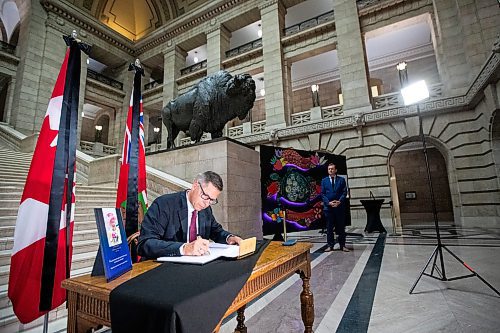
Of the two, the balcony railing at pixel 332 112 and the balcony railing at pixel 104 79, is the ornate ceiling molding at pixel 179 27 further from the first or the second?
the balcony railing at pixel 332 112

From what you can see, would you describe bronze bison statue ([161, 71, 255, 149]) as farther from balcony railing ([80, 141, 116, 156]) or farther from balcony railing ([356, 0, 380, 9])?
balcony railing ([80, 141, 116, 156])

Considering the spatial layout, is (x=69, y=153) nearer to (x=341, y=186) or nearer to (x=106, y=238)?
(x=106, y=238)

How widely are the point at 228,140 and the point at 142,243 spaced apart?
3522 millimetres

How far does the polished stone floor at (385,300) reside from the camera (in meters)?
1.99

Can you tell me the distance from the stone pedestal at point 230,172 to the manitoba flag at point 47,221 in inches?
108

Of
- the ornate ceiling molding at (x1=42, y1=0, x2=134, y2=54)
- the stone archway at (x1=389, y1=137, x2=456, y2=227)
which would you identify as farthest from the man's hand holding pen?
the ornate ceiling molding at (x1=42, y1=0, x2=134, y2=54)

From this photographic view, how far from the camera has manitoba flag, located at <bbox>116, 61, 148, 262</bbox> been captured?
3.01m

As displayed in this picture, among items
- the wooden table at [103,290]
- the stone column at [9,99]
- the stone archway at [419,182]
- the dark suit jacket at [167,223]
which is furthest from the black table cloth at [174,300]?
the stone column at [9,99]

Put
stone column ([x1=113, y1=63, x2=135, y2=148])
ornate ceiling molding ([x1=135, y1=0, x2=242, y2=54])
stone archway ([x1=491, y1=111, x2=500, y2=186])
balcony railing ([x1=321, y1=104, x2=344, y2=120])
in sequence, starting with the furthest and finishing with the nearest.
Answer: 1. stone column ([x1=113, y1=63, x2=135, y2=148])
2. ornate ceiling molding ([x1=135, y1=0, x2=242, y2=54])
3. balcony railing ([x1=321, y1=104, x2=344, y2=120])
4. stone archway ([x1=491, y1=111, x2=500, y2=186])

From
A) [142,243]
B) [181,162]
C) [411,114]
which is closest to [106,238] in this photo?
[142,243]

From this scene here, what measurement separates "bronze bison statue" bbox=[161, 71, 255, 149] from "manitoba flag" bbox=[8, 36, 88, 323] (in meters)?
3.08

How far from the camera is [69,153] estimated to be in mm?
2088

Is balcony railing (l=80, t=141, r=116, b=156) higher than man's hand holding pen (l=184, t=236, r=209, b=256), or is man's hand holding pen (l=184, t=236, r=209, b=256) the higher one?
balcony railing (l=80, t=141, r=116, b=156)

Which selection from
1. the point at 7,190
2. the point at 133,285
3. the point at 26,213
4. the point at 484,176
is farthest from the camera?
the point at 484,176
